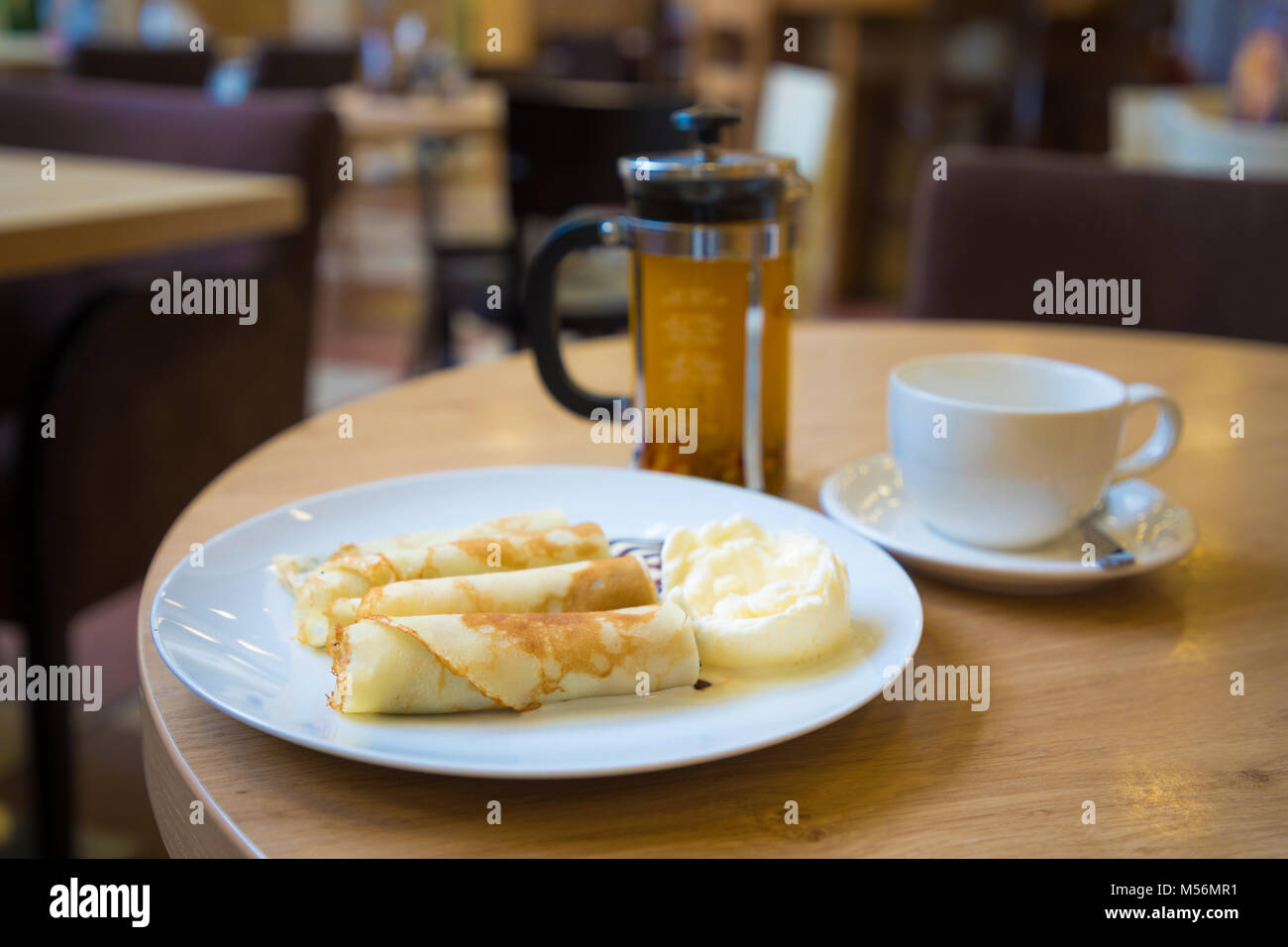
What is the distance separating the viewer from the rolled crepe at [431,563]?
1.63 ft

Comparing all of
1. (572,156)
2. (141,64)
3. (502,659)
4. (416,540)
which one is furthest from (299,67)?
(502,659)

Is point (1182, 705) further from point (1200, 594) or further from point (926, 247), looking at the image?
point (926, 247)

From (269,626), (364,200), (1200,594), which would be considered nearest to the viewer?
(269,626)

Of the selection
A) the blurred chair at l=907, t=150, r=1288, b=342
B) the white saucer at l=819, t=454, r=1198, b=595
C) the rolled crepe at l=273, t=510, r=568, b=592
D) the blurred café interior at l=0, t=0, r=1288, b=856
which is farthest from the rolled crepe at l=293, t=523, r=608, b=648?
the blurred chair at l=907, t=150, r=1288, b=342

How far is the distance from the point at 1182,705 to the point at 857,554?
163mm

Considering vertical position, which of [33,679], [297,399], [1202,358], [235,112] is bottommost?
[33,679]

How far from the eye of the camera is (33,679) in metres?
1.23

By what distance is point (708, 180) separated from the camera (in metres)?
0.66

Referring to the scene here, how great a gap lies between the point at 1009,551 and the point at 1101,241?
3.12 ft

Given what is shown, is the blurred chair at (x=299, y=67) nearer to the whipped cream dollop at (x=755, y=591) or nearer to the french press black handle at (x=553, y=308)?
the french press black handle at (x=553, y=308)

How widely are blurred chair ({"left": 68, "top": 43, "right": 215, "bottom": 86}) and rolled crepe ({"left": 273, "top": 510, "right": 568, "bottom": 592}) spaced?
3.43 meters

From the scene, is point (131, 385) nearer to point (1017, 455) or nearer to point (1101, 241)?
point (1017, 455)

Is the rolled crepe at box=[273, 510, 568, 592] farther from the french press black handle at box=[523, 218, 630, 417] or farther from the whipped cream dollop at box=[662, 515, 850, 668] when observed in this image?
the french press black handle at box=[523, 218, 630, 417]

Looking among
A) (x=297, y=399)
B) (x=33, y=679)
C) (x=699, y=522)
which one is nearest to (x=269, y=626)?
(x=699, y=522)
